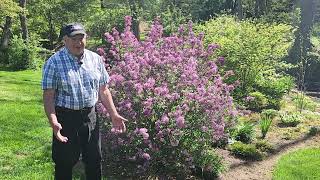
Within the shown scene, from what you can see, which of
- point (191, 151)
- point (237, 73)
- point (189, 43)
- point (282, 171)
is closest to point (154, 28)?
point (189, 43)

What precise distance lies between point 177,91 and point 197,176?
1302 millimetres

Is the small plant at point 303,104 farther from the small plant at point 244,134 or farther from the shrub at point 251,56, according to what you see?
the small plant at point 244,134

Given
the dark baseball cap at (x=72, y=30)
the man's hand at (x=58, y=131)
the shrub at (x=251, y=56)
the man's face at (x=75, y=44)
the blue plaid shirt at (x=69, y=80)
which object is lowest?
the shrub at (x=251, y=56)

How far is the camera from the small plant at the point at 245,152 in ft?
25.8

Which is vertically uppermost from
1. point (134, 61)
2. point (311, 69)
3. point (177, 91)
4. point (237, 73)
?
point (134, 61)

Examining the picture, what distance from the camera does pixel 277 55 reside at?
13.0 m

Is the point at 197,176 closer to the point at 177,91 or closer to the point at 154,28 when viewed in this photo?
the point at 177,91

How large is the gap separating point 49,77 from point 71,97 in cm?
27

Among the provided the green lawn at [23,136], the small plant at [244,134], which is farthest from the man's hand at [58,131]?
the small plant at [244,134]

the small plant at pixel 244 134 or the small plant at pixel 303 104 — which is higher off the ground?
the small plant at pixel 244 134

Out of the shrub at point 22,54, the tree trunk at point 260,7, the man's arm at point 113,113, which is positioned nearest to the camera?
the man's arm at point 113,113

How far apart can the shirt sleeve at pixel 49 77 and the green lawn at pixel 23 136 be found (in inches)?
82.2

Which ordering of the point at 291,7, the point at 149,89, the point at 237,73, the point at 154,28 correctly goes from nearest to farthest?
the point at 149,89 → the point at 154,28 → the point at 237,73 → the point at 291,7

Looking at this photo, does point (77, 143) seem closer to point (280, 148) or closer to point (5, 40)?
point (280, 148)
